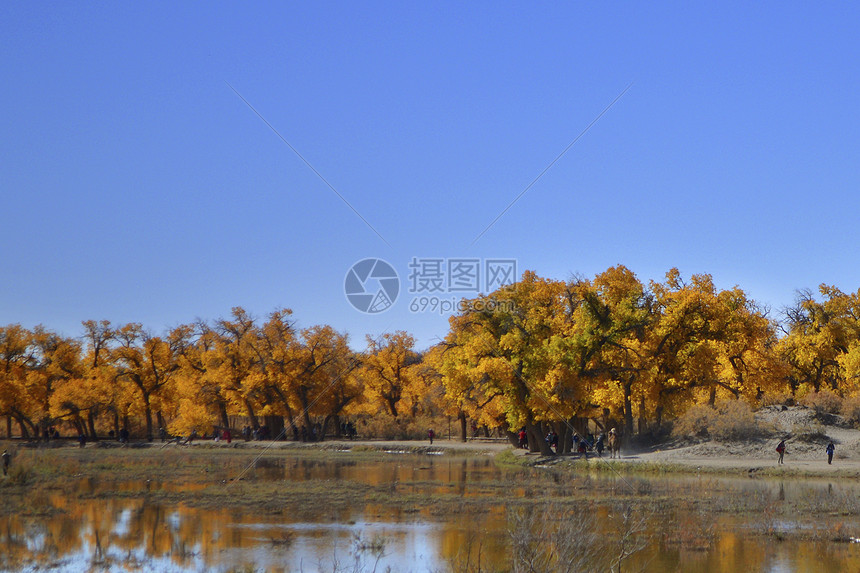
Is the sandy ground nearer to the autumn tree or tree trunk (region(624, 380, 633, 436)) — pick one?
tree trunk (region(624, 380, 633, 436))

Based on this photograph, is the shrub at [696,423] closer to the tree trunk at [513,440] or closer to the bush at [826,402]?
the bush at [826,402]

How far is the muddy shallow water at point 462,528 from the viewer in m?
17.1

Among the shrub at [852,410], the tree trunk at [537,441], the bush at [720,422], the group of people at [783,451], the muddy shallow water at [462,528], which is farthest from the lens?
the tree trunk at [537,441]

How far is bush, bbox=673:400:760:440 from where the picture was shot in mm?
43719

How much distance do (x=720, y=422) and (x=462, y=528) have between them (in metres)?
26.3

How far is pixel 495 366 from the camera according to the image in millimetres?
45031

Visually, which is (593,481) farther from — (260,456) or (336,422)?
(336,422)

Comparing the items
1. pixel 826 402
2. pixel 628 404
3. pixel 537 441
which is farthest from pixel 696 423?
pixel 537 441

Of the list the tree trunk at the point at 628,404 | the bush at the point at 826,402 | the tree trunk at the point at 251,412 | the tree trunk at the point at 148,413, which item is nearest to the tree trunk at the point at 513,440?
the tree trunk at the point at 628,404

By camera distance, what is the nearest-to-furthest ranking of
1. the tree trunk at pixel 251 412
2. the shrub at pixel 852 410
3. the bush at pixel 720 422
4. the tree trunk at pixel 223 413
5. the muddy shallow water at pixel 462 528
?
the muddy shallow water at pixel 462 528 → the bush at pixel 720 422 → the shrub at pixel 852 410 → the tree trunk at pixel 251 412 → the tree trunk at pixel 223 413

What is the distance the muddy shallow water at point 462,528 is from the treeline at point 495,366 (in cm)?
1245

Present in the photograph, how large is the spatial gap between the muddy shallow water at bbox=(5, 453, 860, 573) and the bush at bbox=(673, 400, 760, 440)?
31.9 feet

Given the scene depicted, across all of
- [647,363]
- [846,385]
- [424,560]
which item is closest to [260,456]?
[647,363]

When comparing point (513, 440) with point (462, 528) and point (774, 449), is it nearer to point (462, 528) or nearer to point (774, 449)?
point (774, 449)
